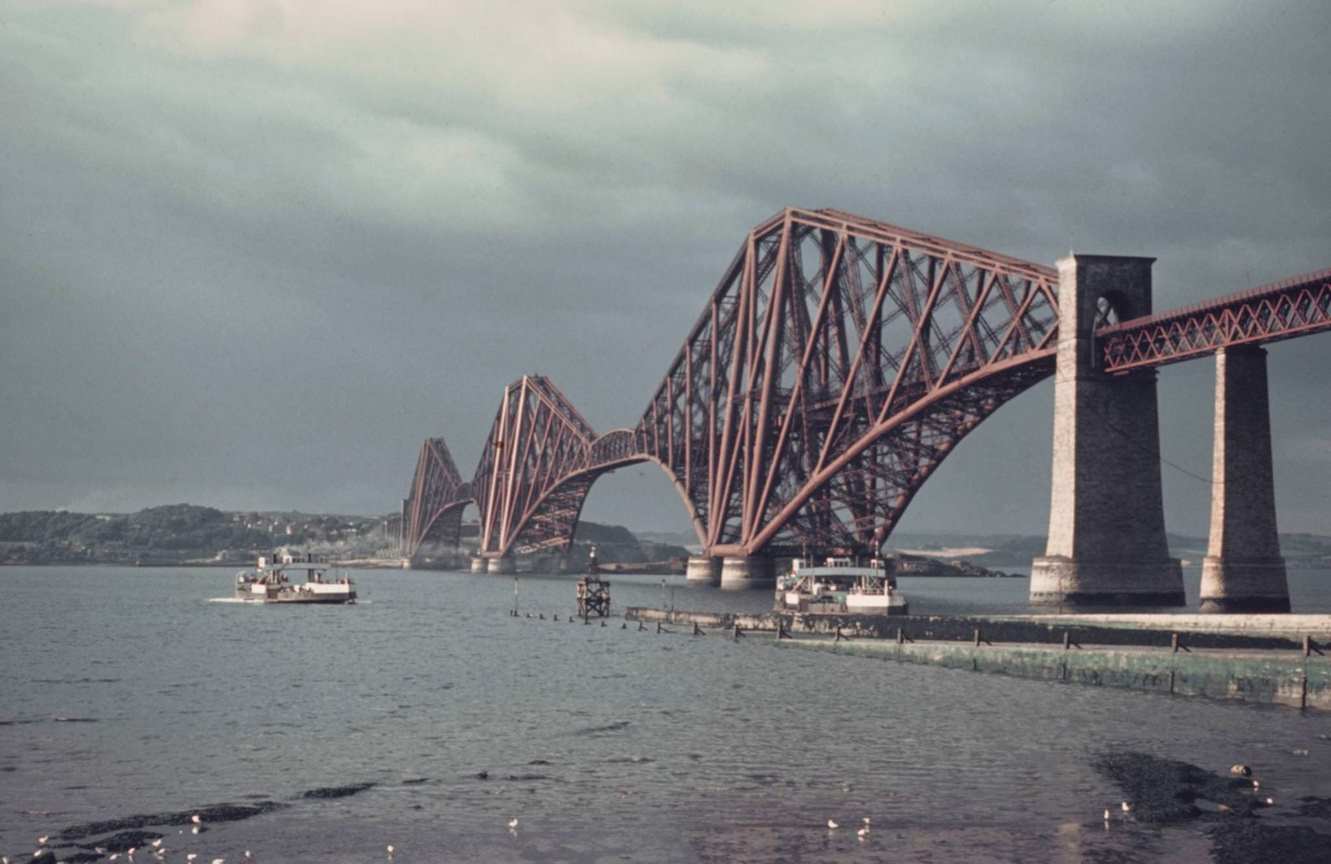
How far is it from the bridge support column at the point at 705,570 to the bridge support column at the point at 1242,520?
4065 inches

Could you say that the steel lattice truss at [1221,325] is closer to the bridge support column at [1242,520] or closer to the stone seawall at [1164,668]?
the bridge support column at [1242,520]

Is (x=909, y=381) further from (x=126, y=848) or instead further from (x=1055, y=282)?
(x=126, y=848)

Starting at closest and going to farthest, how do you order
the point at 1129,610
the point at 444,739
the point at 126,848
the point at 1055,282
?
the point at 126,848, the point at 444,739, the point at 1129,610, the point at 1055,282

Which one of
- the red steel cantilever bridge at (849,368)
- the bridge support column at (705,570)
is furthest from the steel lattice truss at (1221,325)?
the bridge support column at (705,570)

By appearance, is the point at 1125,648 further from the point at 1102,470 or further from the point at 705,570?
the point at 705,570

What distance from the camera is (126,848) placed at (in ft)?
92.1

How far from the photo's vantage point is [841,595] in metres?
95.3

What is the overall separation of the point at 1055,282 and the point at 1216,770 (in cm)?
6541

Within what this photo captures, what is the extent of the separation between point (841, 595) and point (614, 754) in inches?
2200

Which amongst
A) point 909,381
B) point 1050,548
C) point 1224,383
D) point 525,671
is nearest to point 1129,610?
point 1050,548

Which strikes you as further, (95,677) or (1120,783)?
(95,677)

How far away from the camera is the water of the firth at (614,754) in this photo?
29.1 m

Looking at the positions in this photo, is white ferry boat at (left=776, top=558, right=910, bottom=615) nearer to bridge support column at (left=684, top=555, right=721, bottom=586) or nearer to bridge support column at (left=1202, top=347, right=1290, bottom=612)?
bridge support column at (left=1202, top=347, right=1290, bottom=612)

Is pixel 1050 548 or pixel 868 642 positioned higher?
pixel 1050 548
